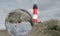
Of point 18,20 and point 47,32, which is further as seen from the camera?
point 47,32

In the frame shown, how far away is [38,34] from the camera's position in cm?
995

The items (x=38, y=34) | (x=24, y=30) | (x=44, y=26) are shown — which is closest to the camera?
(x=24, y=30)

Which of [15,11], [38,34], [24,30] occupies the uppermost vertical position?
[15,11]

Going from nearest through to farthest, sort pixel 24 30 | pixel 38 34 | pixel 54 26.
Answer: pixel 24 30
pixel 38 34
pixel 54 26

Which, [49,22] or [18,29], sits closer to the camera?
[18,29]

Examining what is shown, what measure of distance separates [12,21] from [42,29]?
597 centimetres

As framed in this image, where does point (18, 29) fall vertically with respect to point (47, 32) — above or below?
above

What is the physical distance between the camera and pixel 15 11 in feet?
17.5

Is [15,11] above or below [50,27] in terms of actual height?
above

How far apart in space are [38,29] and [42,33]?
87 cm

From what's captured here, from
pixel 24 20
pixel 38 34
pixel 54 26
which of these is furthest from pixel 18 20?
pixel 54 26

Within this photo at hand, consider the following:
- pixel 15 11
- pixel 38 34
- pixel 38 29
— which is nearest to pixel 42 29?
pixel 38 29

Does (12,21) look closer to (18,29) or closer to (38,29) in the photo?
(18,29)

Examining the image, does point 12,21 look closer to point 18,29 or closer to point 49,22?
point 18,29
